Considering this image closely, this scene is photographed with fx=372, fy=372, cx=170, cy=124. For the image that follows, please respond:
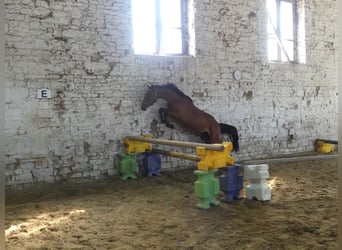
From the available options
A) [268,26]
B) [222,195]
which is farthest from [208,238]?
[268,26]

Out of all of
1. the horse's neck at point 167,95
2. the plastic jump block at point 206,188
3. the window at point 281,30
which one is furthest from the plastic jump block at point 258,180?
the window at point 281,30

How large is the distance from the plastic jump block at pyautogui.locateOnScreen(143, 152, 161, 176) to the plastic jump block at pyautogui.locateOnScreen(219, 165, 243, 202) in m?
1.69

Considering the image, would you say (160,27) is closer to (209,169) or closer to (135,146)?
(135,146)

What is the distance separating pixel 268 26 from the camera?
7.49m

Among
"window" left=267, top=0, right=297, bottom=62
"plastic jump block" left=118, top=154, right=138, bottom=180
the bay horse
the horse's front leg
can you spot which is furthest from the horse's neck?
"window" left=267, top=0, right=297, bottom=62

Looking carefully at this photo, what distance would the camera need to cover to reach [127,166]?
215 inches

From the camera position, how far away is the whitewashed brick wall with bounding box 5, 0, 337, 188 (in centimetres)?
492

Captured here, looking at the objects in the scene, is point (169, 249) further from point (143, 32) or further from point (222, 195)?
point (143, 32)

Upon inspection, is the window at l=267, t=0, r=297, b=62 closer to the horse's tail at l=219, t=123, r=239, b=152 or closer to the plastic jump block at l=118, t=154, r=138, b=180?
the horse's tail at l=219, t=123, r=239, b=152

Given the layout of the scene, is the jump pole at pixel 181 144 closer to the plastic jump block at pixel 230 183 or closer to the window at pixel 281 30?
the plastic jump block at pixel 230 183

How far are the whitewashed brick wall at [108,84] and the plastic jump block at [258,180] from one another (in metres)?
2.17

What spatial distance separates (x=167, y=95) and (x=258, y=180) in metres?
2.22

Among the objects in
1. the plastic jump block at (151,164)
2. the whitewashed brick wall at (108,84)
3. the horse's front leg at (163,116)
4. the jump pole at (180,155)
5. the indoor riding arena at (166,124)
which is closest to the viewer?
the indoor riding arena at (166,124)

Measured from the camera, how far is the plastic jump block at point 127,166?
17.9ft
